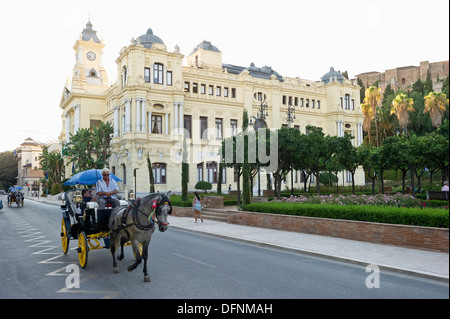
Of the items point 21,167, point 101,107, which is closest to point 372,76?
point 101,107

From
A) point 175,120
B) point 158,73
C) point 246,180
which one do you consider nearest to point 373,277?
point 246,180

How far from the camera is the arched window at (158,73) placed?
44325 millimetres

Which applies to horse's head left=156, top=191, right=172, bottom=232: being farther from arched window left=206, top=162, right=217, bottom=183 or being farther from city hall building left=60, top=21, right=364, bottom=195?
arched window left=206, top=162, right=217, bottom=183

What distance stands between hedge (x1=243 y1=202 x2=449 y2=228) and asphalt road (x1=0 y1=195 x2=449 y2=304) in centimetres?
383

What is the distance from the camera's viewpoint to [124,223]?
8.49m

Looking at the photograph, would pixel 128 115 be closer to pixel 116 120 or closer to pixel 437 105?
pixel 116 120

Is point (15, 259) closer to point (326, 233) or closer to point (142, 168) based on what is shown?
point (326, 233)

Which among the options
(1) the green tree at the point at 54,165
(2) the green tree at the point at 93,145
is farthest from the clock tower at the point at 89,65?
(1) the green tree at the point at 54,165

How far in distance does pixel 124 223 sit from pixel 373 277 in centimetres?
587

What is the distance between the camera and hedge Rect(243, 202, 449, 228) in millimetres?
11773

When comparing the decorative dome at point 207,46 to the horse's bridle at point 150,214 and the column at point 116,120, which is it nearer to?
the column at point 116,120

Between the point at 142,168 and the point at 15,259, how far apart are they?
106 feet

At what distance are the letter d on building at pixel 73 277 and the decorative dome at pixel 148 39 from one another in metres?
39.2
